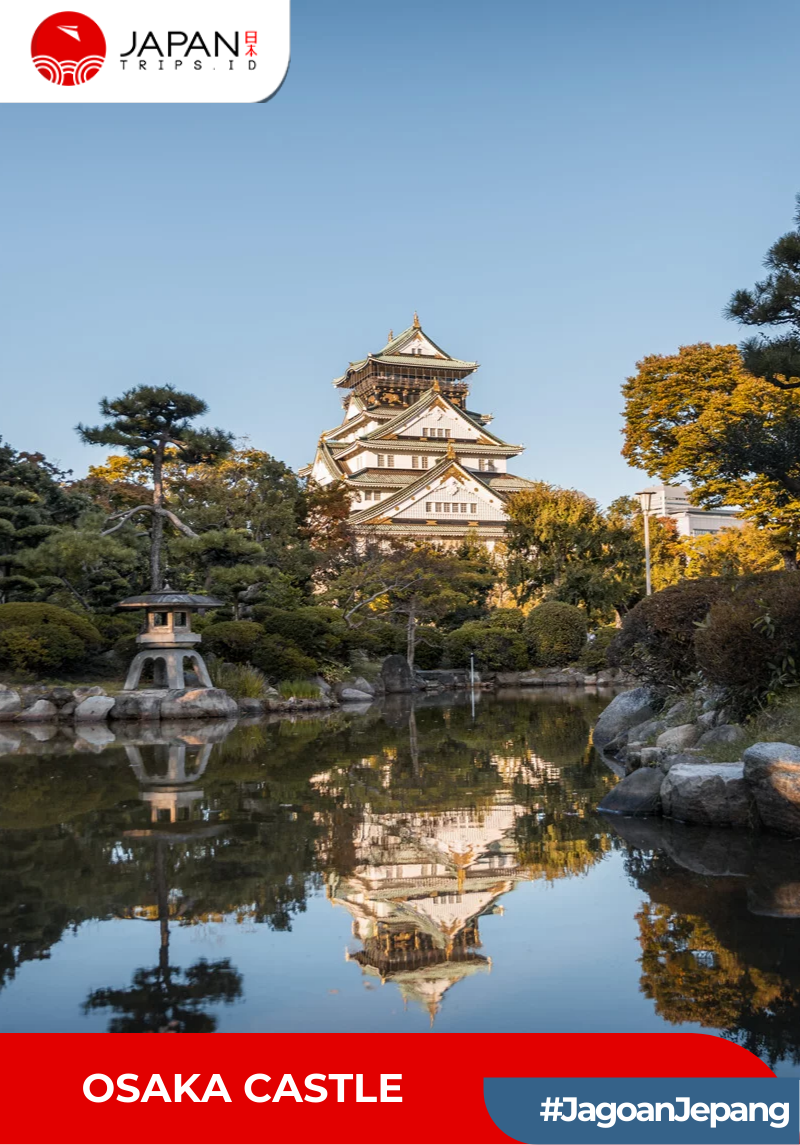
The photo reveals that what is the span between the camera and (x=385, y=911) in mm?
5211

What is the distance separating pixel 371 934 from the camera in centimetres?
479

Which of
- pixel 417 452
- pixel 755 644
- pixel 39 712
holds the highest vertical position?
pixel 417 452

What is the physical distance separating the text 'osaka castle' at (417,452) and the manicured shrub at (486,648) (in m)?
9.00

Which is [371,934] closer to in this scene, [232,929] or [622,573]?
[232,929]

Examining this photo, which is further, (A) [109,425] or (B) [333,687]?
(B) [333,687]

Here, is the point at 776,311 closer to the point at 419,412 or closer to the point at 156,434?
the point at 156,434

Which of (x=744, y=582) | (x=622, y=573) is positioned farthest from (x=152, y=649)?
(x=622, y=573)

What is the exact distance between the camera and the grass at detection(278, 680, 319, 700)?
21886 mm

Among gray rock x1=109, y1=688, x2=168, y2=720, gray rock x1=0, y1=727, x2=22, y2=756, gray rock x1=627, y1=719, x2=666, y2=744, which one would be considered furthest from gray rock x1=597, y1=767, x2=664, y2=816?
gray rock x1=109, y1=688, x2=168, y2=720

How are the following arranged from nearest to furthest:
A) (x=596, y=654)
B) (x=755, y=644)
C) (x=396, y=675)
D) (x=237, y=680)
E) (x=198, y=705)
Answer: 1. (x=755, y=644)
2. (x=198, y=705)
3. (x=237, y=680)
4. (x=396, y=675)
5. (x=596, y=654)

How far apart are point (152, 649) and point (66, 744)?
5.26 metres

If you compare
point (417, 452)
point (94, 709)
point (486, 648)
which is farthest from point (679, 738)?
point (417, 452)

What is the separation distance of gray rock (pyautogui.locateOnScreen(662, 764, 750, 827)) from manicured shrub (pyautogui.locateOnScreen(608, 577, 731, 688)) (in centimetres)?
333

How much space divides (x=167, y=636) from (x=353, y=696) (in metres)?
6.71
